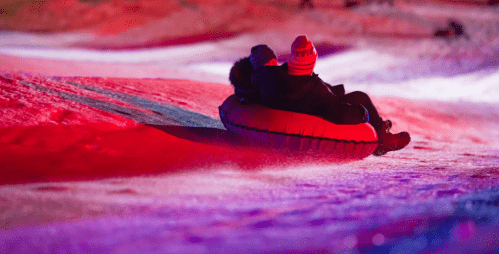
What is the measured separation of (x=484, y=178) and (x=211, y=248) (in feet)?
5.55

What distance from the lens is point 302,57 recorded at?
2.29m

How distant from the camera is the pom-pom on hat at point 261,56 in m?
2.62

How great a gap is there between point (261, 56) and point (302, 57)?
44 cm

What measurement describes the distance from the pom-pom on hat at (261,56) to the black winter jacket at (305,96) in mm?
134

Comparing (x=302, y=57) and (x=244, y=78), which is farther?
(x=244, y=78)

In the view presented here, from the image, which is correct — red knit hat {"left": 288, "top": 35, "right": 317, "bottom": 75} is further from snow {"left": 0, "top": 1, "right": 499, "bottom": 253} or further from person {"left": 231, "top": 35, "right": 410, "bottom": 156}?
snow {"left": 0, "top": 1, "right": 499, "bottom": 253}

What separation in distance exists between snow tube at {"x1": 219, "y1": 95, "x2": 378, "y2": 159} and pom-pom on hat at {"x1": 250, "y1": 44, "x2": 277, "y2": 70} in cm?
32

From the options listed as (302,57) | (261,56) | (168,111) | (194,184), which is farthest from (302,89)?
(168,111)

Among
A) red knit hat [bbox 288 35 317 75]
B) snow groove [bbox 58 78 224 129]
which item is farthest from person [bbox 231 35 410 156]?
snow groove [bbox 58 78 224 129]

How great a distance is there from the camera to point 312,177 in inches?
80.7

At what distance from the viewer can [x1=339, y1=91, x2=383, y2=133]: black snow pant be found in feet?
8.69

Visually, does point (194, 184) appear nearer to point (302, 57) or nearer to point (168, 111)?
point (302, 57)

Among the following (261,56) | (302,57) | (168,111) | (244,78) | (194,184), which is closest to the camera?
(194,184)

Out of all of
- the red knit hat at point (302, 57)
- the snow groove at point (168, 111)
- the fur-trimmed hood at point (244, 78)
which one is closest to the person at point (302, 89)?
the red knit hat at point (302, 57)
